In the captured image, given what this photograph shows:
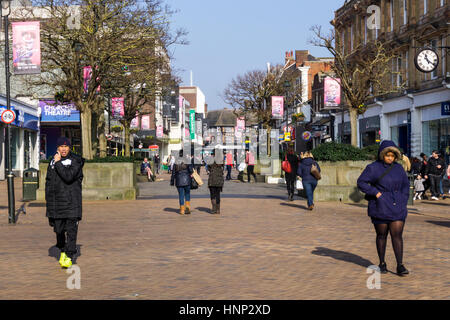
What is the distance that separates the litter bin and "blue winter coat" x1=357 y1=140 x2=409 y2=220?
50.8 ft

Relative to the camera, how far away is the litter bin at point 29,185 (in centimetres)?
2152

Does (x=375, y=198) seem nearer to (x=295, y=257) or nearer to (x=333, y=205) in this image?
(x=295, y=257)

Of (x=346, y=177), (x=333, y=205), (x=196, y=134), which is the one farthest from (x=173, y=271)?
(x=196, y=134)

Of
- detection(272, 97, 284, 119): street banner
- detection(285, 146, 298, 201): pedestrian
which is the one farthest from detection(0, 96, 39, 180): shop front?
detection(285, 146, 298, 201): pedestrian

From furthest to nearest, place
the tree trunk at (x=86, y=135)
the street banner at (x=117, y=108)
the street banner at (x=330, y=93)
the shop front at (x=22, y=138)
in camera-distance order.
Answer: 1. the shop front at (x=22, y=138)
2. the street banner at (x=330, y=93)
3. the street banner at (x=117, y=108)
4. the tree trunk at (x=86, y=135)

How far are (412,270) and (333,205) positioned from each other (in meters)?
11.8

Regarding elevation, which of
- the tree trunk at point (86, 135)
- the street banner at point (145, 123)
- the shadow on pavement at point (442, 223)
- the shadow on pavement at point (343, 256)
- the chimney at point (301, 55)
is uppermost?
the chimney at point (301, 55)

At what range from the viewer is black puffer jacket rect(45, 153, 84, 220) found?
8875 mm

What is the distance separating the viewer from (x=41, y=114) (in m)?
48.5

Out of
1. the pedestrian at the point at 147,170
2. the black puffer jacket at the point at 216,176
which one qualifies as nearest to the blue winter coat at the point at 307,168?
the black puffer jacket at the point at 216,176

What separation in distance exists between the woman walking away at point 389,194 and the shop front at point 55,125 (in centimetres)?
3902

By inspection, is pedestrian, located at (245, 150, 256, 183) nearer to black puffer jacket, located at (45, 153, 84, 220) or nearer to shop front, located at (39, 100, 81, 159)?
shop front, located at (39, 100, 81, 159)

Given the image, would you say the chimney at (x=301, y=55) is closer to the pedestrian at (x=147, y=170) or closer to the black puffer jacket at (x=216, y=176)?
the pedestrian at (x=147, y=170)

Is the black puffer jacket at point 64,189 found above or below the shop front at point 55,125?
below
